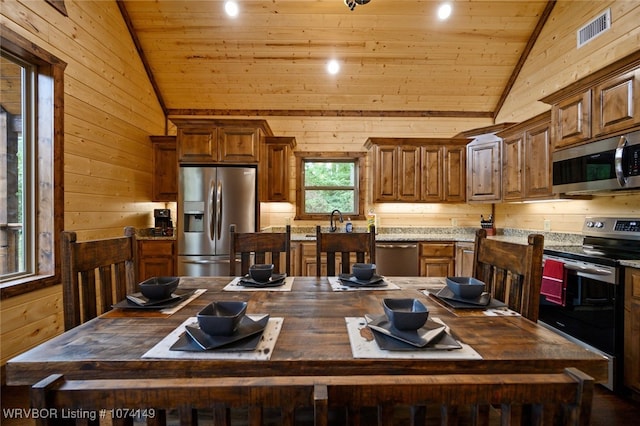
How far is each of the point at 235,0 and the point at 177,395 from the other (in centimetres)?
389

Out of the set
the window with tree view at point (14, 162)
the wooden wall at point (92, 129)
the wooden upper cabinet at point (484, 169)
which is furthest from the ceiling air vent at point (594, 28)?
the window with tree view at point (14, 162)

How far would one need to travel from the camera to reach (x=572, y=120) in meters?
2.67

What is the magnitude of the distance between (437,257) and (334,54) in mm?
2889

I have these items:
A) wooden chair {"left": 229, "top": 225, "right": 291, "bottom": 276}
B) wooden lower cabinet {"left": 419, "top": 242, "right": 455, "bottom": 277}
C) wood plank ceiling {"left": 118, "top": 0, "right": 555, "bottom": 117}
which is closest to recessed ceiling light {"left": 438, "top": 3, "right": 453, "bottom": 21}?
wood plank ceiling {"left": 118, "top": 0, "right": 555, "bottom": 117}

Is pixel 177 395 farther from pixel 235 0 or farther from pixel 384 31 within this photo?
pixel 384 31

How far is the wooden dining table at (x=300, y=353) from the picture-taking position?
848 mm

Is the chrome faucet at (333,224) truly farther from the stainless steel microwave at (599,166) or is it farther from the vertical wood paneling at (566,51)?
the vertical wood paneling at (566,51)

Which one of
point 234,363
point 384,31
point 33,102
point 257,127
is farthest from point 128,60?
point 234,363

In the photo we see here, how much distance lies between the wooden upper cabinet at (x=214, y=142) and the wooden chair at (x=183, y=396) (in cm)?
336

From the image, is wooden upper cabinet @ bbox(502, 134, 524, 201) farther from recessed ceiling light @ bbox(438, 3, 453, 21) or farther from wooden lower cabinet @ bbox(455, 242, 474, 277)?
recessed ceiling light @ bbox(438, 3, 453, 21)

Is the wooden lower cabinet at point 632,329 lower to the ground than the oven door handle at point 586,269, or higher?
lower

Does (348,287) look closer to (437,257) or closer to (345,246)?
(345,246)

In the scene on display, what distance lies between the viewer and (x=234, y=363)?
85 centimetres

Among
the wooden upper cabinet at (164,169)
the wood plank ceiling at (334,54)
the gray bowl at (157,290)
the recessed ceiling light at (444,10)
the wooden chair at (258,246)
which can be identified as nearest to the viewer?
the gray bowl at (157,290)
